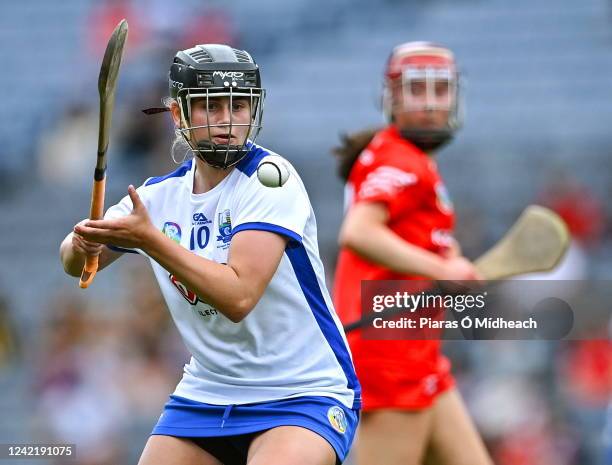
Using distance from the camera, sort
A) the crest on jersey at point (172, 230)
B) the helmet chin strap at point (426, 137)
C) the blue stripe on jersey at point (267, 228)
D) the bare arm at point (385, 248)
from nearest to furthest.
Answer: the blue stripe on jersey at point (267, 228)
the crest on jersey at point (172, 230)
the bare arm at point (385, 248)
the helmet chin strap at point (426, 137)

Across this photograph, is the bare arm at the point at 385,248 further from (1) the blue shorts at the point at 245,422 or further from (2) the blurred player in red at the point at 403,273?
(1) the blue shorts at the point at 245,422

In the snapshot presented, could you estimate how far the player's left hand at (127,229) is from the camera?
280cm

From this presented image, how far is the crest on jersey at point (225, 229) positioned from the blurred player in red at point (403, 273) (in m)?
1.21

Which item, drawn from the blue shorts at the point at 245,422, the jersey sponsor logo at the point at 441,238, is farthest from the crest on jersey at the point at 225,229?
the jersey sponsor logo at the point at 441,238

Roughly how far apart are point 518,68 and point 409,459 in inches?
289

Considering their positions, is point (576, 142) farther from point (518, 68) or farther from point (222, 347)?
point (222, 347)

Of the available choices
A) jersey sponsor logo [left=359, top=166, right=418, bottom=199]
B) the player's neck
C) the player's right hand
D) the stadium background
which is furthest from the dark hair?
the stadium background

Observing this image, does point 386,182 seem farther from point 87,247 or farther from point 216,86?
point 87,247

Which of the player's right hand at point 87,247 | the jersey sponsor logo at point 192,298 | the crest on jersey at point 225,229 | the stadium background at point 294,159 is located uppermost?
the crest on jersey at point 225,229

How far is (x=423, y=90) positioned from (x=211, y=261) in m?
2.05

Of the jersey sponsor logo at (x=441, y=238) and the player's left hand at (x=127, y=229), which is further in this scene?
the jersey sponsor logo at (x=441, y=238)

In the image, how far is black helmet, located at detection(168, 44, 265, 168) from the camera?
3166 millimetres

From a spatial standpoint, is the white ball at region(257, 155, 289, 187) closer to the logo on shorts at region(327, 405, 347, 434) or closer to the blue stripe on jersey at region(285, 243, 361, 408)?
the blue stripe on jersey at region(285, 243, 361, 408)

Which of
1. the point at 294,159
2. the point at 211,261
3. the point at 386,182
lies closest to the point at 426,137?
the point at 386,182
